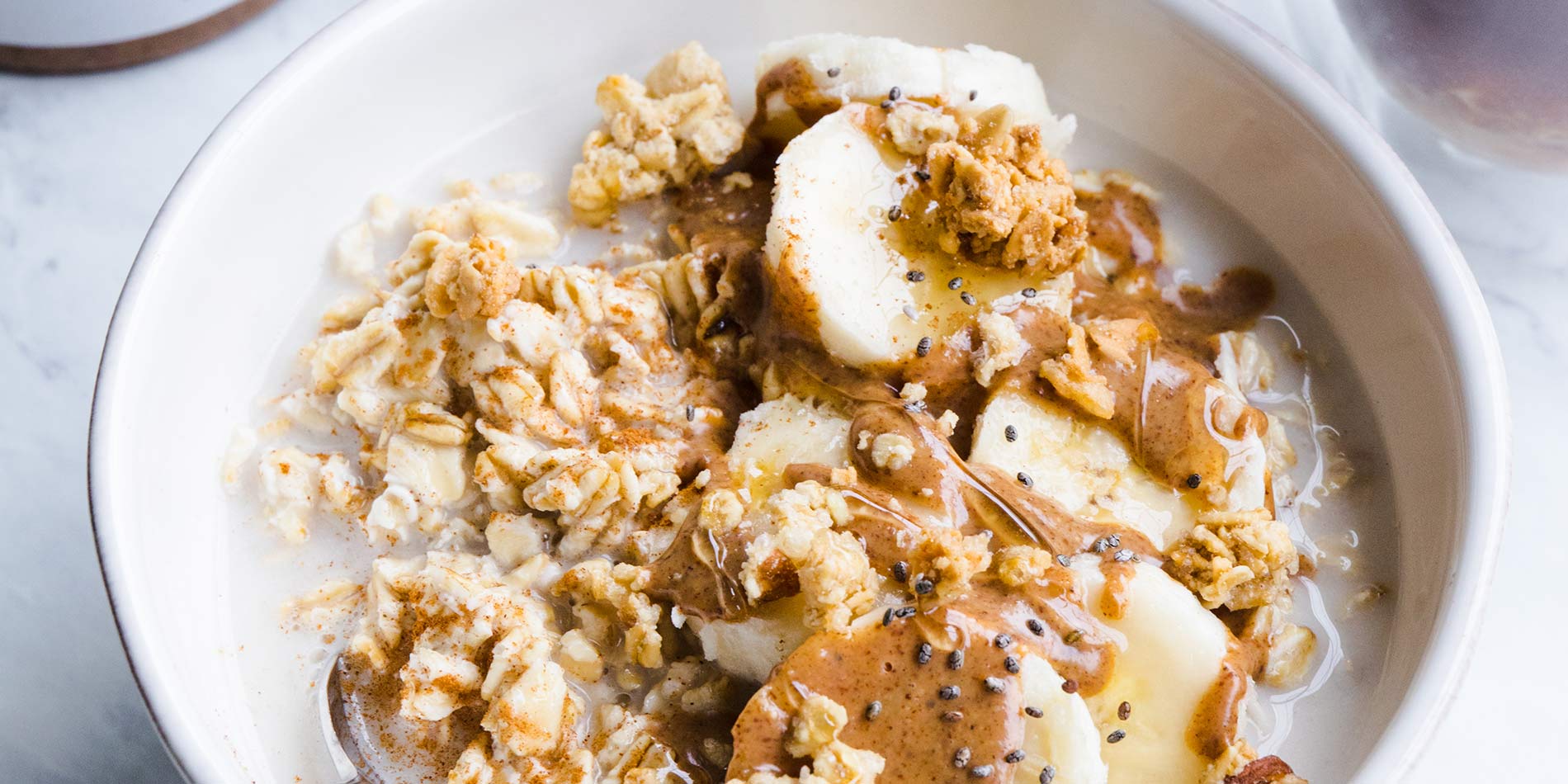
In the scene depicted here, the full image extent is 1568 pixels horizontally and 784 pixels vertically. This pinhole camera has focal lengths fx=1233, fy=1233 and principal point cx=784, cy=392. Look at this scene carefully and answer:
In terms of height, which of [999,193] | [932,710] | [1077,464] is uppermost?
[999,193]

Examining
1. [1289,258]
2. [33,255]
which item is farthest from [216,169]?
[1289,258]

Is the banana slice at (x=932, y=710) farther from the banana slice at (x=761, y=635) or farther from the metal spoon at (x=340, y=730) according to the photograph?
the metal spoon at (x=340, y=730)

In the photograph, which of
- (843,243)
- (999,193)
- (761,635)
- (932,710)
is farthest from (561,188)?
(932,710)

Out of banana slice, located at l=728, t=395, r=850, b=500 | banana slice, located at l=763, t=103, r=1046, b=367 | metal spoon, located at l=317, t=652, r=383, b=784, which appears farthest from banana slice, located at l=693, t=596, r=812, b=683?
metal spoon, located at l=317, t=652, r=383, b=784

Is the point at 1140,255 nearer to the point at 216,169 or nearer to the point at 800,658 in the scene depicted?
the point at 800,658

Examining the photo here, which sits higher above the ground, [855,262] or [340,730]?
[855,262]

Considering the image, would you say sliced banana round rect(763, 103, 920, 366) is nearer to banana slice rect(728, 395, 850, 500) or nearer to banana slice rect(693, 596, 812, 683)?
banana slice rect(728, 395, 850, 500)

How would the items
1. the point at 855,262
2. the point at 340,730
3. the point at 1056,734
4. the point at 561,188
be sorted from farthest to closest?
the point at 561,188 < the point at 855,262 < the point at 340,730 < the point at 1056,734

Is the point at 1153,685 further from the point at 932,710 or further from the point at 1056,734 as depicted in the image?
the point at 932,710
